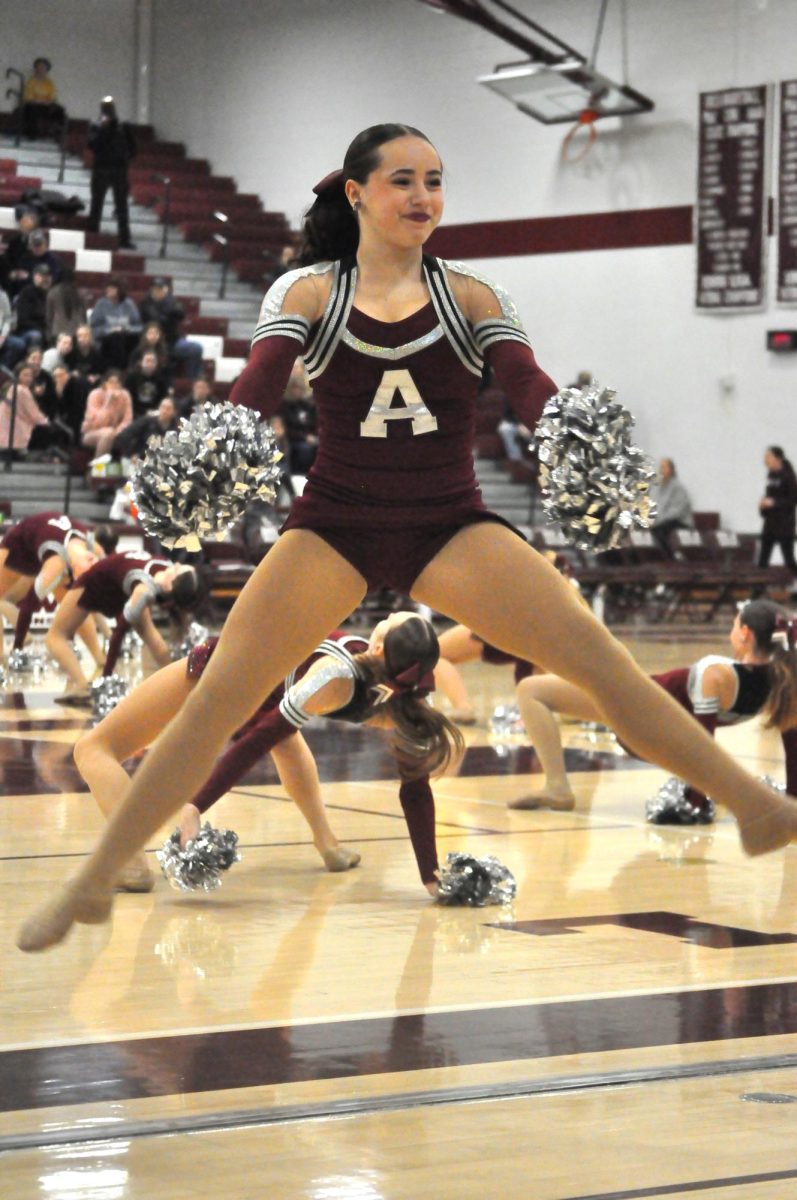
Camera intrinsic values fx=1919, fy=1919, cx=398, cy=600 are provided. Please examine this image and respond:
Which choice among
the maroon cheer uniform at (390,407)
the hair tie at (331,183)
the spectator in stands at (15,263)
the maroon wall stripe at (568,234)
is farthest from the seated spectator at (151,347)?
the maroon cheer uniform at (390,407)

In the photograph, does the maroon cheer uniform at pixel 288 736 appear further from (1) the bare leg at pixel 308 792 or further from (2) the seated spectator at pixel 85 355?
(2) the seated spectator at pixel 85 355

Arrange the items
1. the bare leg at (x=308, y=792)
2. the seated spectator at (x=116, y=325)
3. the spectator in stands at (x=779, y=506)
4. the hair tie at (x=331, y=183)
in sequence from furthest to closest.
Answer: the spectator in stands at (x=779, y=506), the seated spectator at (x=116, y=325), the bare leg at (x=308, y=792), the hair tie at (x=331, y=183)

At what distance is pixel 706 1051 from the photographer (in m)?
3.78

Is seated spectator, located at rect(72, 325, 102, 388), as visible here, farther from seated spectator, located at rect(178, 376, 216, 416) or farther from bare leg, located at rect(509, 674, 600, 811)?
bare leg, located at rect(509, 674, 600, 811)

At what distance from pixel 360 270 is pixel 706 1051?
5.45ft

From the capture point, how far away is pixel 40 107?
22.4 meters

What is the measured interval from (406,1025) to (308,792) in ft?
6.48

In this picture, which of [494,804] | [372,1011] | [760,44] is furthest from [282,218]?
[372,1011]

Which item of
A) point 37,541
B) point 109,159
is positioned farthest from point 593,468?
point 109,159

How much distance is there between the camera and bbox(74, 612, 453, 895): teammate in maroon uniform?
539 cm

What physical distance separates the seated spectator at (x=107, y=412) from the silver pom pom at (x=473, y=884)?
1169cm

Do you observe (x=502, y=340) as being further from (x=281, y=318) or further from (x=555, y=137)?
(x=555, y=137)

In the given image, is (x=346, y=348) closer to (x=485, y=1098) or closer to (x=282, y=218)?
(x=485, y=1098)

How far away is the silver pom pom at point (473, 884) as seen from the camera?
213 inches
